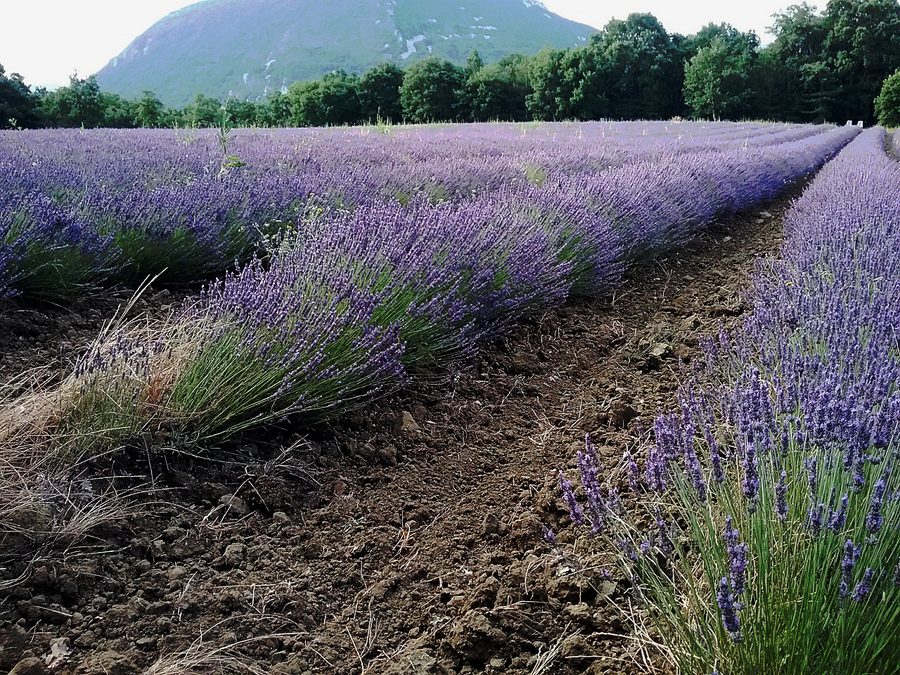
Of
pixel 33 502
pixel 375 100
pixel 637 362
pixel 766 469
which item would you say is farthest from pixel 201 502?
pixel 375 100

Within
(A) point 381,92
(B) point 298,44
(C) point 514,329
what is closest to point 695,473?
(C) point 514,329

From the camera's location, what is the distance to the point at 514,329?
3424mm

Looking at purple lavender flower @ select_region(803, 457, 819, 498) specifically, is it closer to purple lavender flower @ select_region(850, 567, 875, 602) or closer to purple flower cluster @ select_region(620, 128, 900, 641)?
purple flower cluster @ select_region(620, 128, 900, 641)

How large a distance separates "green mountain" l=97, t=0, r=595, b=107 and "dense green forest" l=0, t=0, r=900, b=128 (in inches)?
4327

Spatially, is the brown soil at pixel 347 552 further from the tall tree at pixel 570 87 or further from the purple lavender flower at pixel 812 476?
the tall tree at pixel 570 87

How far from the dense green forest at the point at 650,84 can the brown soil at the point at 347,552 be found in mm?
39298

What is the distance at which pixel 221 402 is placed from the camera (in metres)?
2.06

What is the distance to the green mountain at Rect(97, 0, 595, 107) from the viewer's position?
504 feet

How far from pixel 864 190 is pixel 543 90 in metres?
42.2

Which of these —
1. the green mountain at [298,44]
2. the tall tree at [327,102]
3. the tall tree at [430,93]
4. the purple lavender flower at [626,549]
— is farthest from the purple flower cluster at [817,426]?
the green mountain at [298,44]

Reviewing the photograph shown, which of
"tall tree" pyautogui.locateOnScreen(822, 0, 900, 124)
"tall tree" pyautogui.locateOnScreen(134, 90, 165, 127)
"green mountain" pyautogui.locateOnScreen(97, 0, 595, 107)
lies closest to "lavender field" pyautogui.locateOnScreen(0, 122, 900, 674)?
"tall tree" pyautogui.locateOnScreen(134, 90, 165, 127)

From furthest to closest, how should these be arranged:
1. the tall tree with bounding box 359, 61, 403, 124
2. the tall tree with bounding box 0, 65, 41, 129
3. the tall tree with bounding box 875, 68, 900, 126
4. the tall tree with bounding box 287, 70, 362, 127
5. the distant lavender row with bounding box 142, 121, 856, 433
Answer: the tall tree with bounding box 359, 61, 403, 124, the tall tree with bounding box 287, 70, 362, 127, the tall tree with bounding box 875, 68, 900, 126, the tall tree with bounding box 0, 65, 41, 129, the distant lavender row with bounding box 142, 121, 856, 433

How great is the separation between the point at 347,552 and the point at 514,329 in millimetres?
1913

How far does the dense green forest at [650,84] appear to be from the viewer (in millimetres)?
41625
